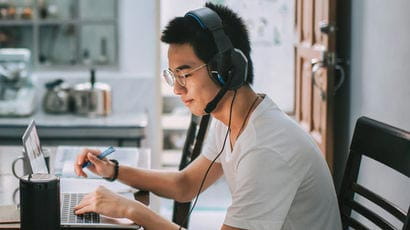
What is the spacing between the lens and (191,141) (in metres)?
2.65

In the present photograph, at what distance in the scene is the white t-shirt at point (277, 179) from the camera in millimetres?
1479

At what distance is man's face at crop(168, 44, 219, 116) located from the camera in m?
1.65

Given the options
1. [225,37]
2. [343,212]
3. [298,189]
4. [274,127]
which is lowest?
[343,212]

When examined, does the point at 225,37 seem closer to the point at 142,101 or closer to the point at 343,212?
the point at 343,212

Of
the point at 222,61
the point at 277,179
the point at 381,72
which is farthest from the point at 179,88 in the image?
the point at 381,72

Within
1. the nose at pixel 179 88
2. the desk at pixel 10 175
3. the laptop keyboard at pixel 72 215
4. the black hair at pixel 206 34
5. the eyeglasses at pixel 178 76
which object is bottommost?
the desk at pixel 10 175

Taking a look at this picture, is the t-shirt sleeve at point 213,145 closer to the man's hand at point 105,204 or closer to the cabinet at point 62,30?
the man's hand at point 105,204

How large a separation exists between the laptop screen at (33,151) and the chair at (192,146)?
55 cm

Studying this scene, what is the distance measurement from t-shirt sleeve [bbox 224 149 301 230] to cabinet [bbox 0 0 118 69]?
9.85 ft

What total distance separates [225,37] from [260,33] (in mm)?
4121

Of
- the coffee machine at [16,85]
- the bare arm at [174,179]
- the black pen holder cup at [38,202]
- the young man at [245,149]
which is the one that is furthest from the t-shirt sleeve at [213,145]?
the coffee machine at [16,85]

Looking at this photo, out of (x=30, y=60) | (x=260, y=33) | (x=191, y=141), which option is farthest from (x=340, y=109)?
(x=260, y=33)

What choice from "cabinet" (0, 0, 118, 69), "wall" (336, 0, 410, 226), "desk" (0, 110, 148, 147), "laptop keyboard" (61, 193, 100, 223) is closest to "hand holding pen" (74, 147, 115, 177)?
"laptop keyboard" (61, 193, 100, 223)

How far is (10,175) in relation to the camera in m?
2.30
